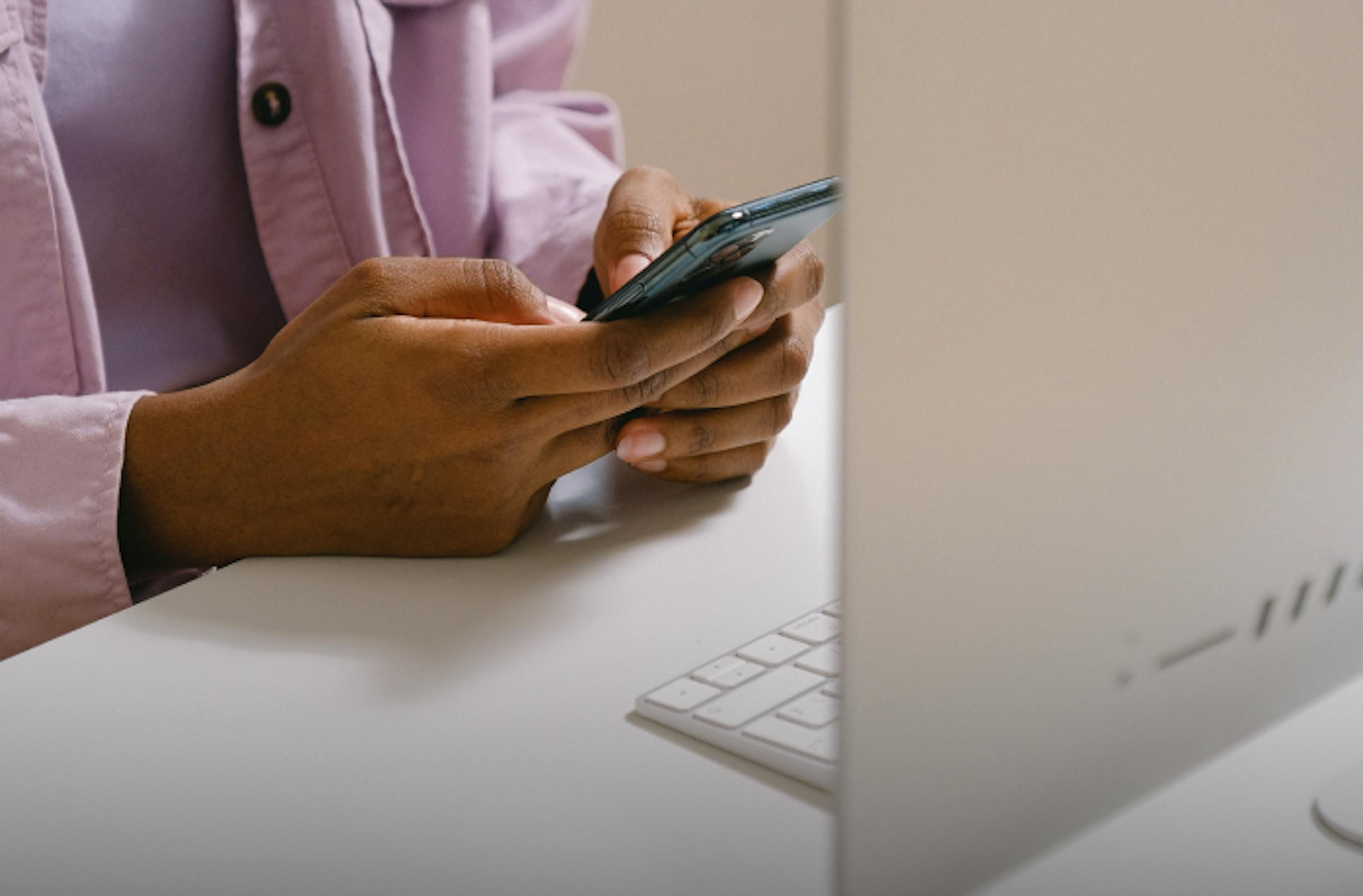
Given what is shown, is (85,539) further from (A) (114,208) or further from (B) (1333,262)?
(B) (1333,262)

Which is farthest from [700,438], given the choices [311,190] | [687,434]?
[311,190]

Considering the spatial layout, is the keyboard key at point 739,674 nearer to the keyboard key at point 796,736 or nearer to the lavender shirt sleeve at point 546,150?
the keyboard key at point 796,736

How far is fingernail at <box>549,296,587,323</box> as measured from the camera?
47cm

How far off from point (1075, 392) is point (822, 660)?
0.62ft

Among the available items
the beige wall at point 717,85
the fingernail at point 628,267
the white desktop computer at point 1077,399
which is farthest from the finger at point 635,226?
the beige wall at point 717,85

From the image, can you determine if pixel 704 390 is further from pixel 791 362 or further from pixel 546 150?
pixel 546 150

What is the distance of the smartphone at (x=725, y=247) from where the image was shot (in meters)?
0.35

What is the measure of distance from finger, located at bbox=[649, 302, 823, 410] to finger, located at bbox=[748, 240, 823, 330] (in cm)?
1

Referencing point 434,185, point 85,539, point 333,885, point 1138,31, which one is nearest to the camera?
point 1138,31

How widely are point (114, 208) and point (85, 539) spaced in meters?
0.29

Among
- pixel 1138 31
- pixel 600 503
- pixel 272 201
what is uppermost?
pixel 1138 31

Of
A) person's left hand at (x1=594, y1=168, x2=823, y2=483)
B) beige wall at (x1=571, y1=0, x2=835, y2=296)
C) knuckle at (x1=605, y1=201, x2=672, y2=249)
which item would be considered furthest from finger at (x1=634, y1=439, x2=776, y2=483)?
beige wall at (x1=571, y1=0, x2=835, y2=296)

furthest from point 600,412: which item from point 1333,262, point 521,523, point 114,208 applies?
point 114,208

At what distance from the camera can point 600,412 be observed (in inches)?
16.8
